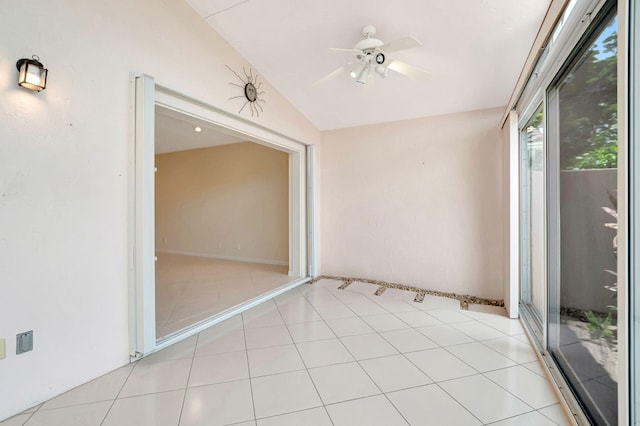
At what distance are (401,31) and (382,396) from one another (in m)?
3.09

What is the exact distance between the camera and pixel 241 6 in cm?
268

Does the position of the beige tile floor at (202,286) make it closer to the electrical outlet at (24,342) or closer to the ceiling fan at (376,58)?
the electrical outlet at (24,342)

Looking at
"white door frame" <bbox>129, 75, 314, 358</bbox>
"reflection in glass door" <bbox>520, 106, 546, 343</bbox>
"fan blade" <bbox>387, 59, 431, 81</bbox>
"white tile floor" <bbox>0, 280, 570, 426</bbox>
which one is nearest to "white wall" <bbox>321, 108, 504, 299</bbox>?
"reflection in glass door" <bbox>520, 106, 546, 343</bbox>

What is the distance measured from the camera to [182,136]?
228 inches

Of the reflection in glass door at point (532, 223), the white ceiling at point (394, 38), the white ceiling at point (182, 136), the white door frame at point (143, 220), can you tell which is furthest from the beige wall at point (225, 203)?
the reflection in glass door at point (532, 223)

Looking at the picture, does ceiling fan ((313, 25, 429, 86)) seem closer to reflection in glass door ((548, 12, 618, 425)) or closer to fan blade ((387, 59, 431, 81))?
fan blade ((387, 59, 431, 81))

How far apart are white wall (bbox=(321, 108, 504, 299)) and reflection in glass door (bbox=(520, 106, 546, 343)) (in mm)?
679

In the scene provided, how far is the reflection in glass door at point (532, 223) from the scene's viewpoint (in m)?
2.52

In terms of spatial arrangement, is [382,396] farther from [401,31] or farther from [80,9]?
[80,9]

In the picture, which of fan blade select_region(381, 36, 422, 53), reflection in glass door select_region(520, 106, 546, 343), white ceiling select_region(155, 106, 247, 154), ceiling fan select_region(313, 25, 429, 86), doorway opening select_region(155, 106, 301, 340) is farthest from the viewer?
white ceiling select_region(155, 106, 247, 154)

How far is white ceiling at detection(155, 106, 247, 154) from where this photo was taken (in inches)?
194

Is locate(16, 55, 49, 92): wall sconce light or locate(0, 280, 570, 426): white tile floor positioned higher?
locate(16, 55, 49, 92): wall sconce light

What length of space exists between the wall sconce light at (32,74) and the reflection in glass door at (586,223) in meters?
3.04

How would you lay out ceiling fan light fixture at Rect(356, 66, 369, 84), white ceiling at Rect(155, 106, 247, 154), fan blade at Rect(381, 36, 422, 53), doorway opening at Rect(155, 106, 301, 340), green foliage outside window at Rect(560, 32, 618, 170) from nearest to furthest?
1. green foliage outside window at Rect(560, 32, 618, 170)
2. fan blade at Rect(381, 36, 422, 53)
3. ceiling fan light fixture at Rect(356, 66, 369, 84)
4. doorway opening at Rect(155, 106, 301, 340)
5. white ceiling at Rect(155, 106, 247, 154)
